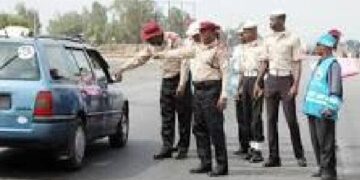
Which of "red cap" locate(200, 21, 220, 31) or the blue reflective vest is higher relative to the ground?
"red cap" locate(200, 21, 220, 31)

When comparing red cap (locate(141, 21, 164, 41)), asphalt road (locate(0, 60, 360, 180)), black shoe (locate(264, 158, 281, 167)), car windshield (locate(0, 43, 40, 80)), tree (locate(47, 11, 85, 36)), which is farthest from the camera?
tree (locate(47, 11, 85, 36))

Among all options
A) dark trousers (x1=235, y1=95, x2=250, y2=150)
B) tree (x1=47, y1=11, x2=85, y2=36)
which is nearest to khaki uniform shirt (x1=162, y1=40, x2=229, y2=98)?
dark trousers (x1=235, y1=95, x2=250, y2=150)

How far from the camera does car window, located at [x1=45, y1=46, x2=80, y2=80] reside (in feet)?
35.1

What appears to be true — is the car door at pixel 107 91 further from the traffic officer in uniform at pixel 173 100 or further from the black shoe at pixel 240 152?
the black shoe at pixel 240 152

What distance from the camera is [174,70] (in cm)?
1252

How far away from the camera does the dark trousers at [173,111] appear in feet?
41.2

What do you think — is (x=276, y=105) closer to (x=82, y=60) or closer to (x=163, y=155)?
(x=163, y=155)

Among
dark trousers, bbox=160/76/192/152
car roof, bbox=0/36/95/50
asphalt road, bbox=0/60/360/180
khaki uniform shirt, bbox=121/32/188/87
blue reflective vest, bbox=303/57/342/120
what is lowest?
asphalt road, bbox=0/60/360/180

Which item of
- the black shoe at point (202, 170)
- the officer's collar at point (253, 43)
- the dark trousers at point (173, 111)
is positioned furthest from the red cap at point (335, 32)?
the dark trousers at point (173, 111)

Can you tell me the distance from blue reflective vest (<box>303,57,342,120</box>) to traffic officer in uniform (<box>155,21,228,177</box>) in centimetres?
100

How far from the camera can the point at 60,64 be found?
11.0 m

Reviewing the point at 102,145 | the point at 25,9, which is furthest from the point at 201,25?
the point at 25,9

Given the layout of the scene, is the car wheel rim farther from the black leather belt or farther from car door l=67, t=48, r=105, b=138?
the black leather belt

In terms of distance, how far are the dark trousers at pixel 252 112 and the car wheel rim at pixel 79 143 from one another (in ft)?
7.52
